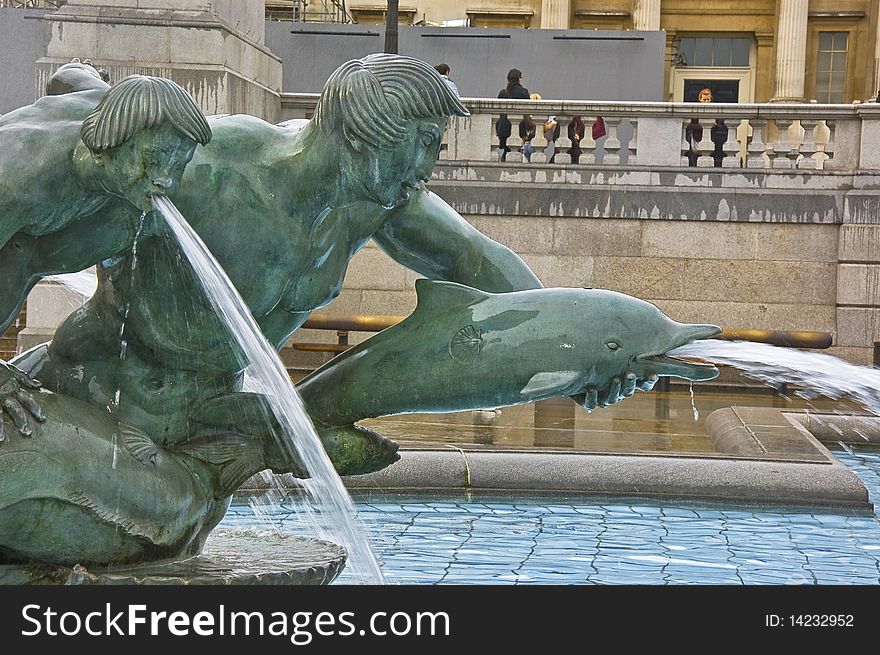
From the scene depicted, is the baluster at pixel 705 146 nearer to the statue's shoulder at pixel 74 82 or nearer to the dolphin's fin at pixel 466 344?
the dolphin's fin at pixel 466 344

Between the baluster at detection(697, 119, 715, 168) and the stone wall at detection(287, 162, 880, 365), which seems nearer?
the stone wall at detection(287, 162, 880, 365)

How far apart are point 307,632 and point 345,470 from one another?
0.79 metres

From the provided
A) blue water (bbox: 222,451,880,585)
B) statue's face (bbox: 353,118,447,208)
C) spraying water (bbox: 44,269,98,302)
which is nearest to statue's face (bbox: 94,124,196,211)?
statue's face (bbox: 353,118,447,208)

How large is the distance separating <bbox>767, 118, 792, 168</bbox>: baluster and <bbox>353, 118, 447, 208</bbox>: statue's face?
514 inches

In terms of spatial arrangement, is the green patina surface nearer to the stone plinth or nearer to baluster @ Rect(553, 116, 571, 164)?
the stone plinth

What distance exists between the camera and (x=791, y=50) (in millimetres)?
42625

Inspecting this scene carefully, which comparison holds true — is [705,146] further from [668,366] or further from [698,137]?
[668,366]

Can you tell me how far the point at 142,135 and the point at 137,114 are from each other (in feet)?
0.16

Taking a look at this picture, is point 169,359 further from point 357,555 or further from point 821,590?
point 821,590

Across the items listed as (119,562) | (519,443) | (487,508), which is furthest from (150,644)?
(519,443)

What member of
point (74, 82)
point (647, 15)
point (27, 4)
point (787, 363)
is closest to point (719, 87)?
point (647, 15)

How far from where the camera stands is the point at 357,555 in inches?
177

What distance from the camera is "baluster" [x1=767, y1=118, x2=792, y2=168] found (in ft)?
52.7

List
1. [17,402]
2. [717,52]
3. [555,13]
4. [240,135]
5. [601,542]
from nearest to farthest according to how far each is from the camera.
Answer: [17,402], [240,135], [601,542], [555,13], [717,52]
